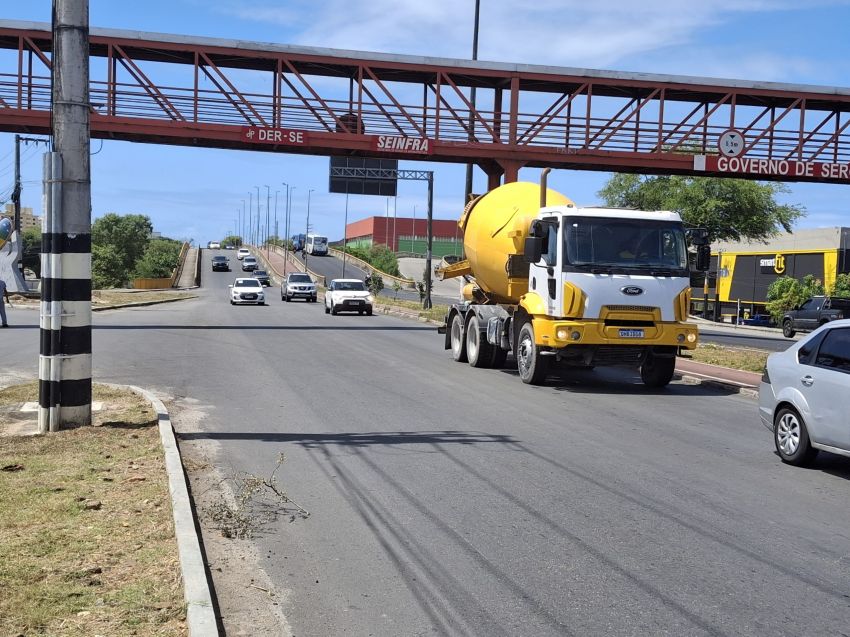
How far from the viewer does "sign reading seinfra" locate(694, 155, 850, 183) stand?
27.7 m

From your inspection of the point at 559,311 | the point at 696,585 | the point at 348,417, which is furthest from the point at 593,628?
the point at 559,311

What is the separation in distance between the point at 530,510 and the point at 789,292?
36.9 meters

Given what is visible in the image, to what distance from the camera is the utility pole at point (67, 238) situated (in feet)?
30.1

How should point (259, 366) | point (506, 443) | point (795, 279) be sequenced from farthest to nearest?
point (795, 279) → point (259, 366) → point (506, 443)

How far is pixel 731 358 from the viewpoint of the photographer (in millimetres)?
20438

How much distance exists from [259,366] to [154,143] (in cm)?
1226

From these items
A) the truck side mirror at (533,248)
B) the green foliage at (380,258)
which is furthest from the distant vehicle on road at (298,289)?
the green foliage at (380,258)

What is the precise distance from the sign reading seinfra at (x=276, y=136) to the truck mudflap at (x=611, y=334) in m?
13.7

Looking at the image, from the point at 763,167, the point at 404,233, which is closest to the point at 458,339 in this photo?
the point at 763,167

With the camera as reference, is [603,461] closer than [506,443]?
Yes

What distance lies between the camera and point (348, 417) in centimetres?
1129

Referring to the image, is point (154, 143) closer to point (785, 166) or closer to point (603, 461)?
point (785, 166)

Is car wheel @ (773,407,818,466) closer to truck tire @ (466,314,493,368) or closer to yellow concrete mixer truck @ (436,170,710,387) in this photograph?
yellow concrete mixer truck @ (436,170,710,387)

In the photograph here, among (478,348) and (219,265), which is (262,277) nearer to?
(219,265)
